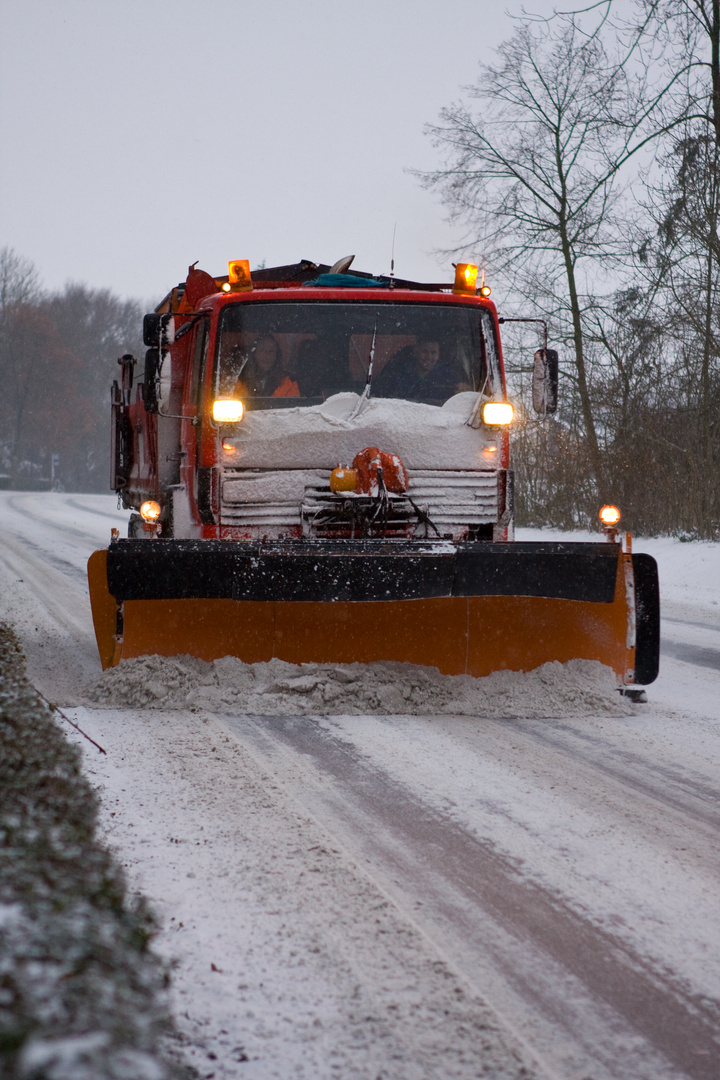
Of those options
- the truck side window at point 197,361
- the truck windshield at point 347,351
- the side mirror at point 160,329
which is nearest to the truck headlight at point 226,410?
the truck windshield at point 347,351

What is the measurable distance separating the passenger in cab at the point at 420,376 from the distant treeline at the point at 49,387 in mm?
50017

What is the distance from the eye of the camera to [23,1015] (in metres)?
1.20

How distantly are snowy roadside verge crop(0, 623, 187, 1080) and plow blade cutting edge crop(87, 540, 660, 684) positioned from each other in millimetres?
2962

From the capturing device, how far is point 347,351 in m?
5.95

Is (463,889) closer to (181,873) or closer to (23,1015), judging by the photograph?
(181,873)

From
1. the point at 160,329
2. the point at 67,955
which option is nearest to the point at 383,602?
the point at 160,329

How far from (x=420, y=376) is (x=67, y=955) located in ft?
16.3

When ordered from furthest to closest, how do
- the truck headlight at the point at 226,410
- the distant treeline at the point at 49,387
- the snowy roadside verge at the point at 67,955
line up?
the distant treeline at the point at 49,387, the truck headlight at the point at 226,410, the snowy roadside verge at the point at 67,955

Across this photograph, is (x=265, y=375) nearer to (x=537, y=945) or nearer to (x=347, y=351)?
(x=347, y=351)

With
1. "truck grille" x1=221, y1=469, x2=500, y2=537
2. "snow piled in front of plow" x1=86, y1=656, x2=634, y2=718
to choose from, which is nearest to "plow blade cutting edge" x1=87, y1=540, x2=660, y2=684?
"snow piled in front of plow" x1=86, y1=656, x2=634, y2=718

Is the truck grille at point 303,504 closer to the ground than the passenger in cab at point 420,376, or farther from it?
closer to the ground

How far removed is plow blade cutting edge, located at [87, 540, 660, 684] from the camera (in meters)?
5.05

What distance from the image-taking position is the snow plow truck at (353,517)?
16.9ft

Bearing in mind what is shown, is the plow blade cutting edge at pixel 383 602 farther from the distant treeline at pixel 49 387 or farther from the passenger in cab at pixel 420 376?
the distant treeline at pixel 49 387
